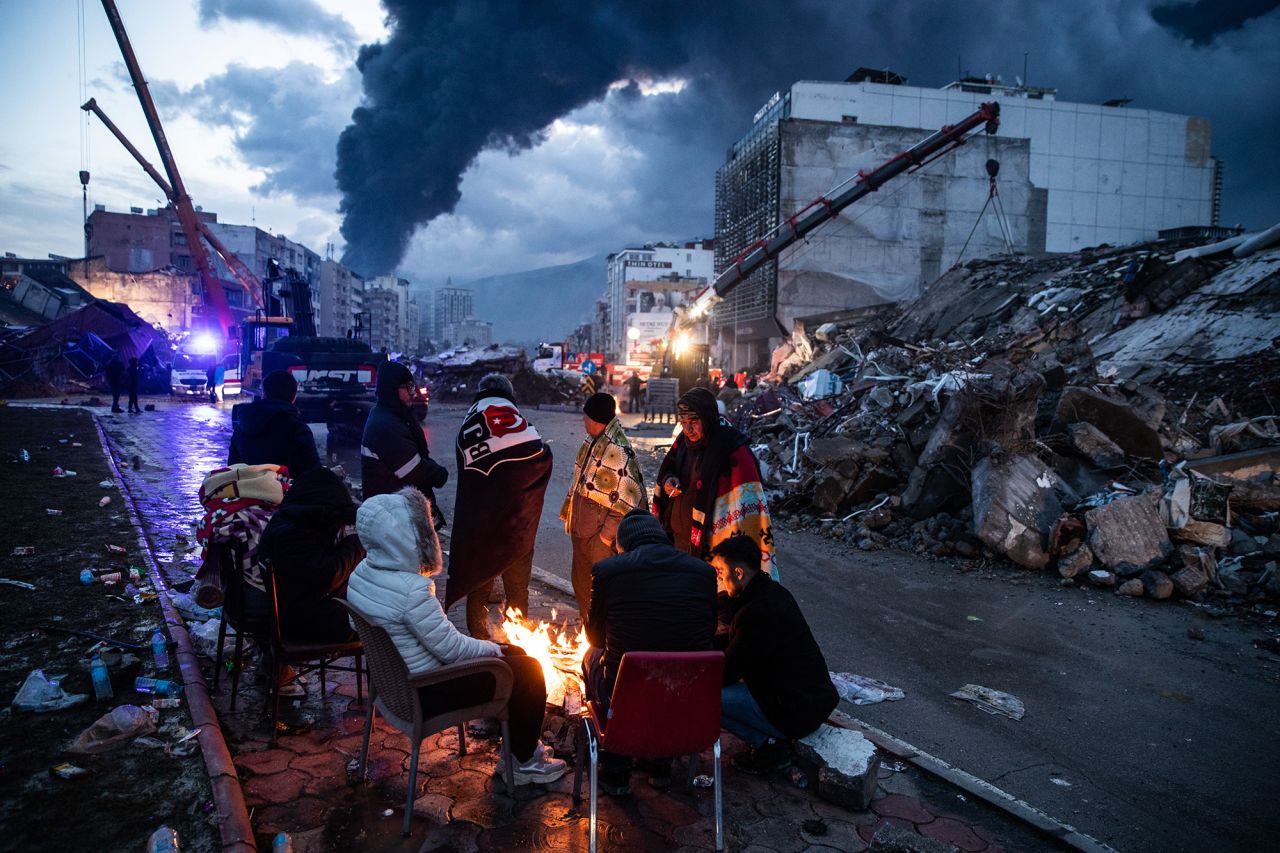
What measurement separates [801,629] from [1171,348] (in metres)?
13.3

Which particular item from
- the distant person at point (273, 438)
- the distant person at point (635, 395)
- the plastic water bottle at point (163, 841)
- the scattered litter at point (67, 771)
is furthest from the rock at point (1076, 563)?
the distant person at point (635, 395)

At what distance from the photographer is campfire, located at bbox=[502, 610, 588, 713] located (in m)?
4.73

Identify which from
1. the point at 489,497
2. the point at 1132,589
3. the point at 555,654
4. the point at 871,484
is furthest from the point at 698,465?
the point at 871,484

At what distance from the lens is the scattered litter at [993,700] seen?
4805mm

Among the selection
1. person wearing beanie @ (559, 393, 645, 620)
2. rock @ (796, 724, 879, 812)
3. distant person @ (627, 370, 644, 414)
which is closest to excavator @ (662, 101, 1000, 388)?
distant person @ (627, 370, 644, 414)

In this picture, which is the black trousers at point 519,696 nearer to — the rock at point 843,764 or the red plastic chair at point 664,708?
the red plastic chair at point 664,708

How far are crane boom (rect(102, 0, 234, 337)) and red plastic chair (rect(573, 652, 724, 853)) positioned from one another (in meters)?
33.7

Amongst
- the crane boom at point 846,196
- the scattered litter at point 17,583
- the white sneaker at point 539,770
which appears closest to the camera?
the white sneaker at point 539,770

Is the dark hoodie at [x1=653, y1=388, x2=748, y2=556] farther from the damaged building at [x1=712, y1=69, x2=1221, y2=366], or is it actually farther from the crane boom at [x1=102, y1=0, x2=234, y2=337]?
the crane boom at [x1=102, y1=0, x2=234, y2=337]

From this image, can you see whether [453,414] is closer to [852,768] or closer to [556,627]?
[556,627]

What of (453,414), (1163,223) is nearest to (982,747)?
(453,414)

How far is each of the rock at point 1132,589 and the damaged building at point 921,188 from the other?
2723cm

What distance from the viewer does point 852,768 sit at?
3.64m

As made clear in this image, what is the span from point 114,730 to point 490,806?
6.70 ft
